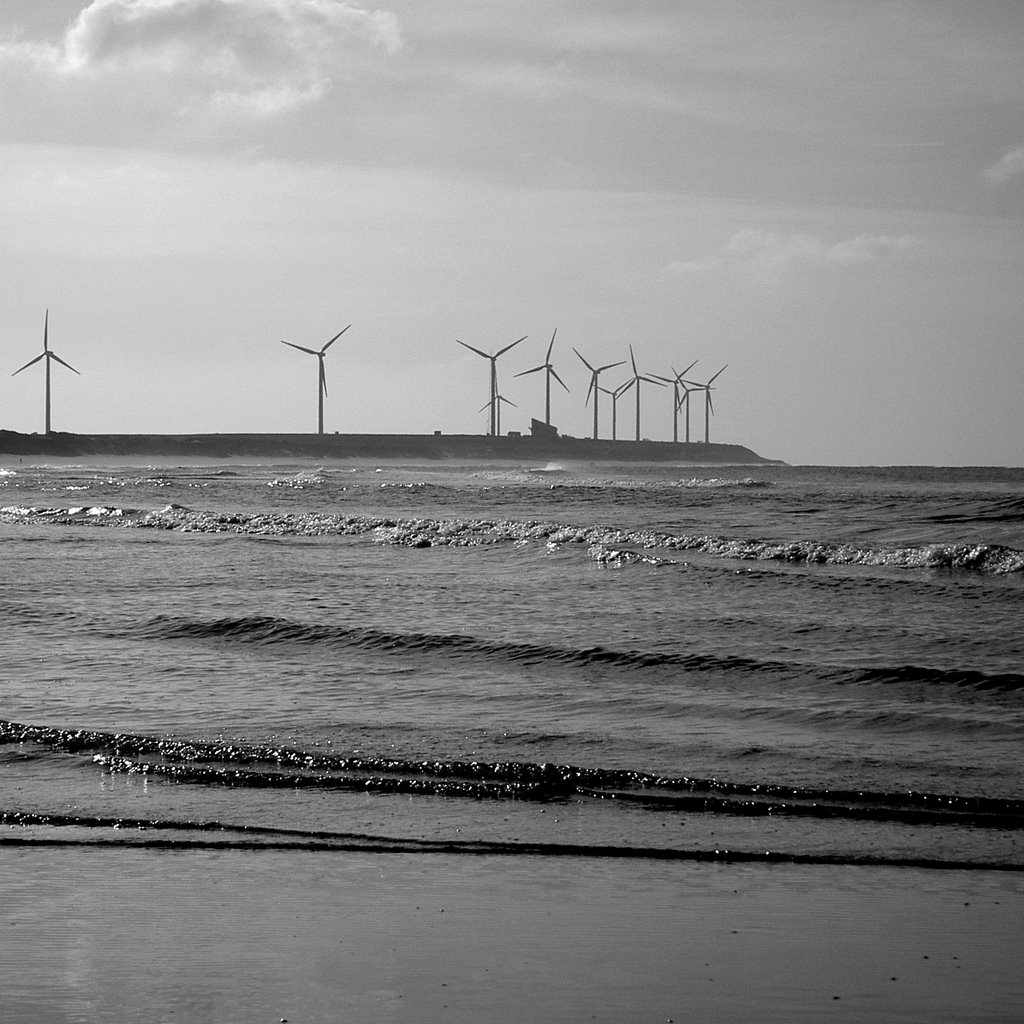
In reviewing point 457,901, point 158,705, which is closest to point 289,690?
point 158,705

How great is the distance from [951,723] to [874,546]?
1722 cm

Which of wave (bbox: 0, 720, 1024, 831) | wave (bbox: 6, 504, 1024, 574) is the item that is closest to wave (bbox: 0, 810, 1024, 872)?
wave (bbox: 0, 720, 1024, 831)

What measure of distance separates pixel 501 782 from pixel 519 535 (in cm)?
2251

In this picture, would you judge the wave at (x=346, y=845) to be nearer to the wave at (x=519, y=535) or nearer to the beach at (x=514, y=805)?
the beach at (x=514, y=805)

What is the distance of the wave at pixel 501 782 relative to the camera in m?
8.16

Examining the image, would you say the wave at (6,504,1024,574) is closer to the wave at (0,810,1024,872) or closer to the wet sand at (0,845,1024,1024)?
the wave at (0,810,1024,872)

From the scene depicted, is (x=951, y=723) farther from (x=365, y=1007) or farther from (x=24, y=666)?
(x=24, y=666)

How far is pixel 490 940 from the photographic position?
19.5ft

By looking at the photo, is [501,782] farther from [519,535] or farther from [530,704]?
[519,535]

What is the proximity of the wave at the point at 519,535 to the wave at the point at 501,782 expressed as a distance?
16551 millimetres

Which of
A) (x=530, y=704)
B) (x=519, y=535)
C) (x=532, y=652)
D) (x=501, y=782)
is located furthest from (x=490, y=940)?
(x=519, y=535)

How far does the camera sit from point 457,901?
646 cm

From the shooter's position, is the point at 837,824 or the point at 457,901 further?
the point at 837,824

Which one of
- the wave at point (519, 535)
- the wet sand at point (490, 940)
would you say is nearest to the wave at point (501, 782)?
the wet sand at point (490, 940)
